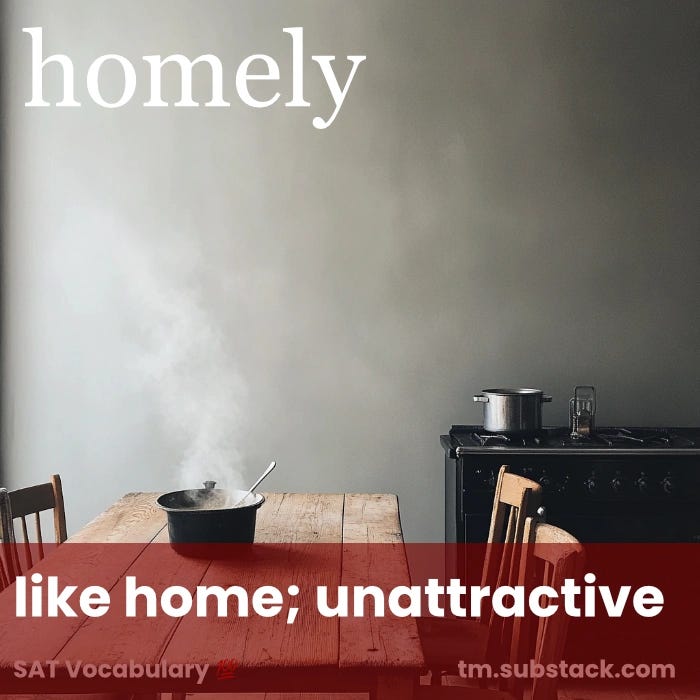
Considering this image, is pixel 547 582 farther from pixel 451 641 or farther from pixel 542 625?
pixel 451 641

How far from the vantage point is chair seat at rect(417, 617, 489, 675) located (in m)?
2.23

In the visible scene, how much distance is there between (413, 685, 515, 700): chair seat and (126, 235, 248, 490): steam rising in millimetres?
1683

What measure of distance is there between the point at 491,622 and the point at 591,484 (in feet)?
3.24

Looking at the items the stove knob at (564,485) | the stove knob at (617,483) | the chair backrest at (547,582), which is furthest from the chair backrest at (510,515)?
the stove knob at (617,483)

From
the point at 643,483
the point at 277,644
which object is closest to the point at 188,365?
the point at 643,483

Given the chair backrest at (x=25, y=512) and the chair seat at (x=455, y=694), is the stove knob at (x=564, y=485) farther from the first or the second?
the chair backrest at (x=25, y=512)

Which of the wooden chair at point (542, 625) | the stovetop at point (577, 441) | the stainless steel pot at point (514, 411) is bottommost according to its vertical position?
the wooden chair at point (542, 625)

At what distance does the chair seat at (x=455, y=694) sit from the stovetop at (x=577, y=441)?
1.07 m

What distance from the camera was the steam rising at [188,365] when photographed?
351 cm

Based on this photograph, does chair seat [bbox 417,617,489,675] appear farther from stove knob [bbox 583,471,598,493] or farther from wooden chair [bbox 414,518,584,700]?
stove knob [bbox 583,471,598,493]

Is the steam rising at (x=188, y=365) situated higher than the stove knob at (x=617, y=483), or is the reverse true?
the steam rising at (x=188, y=365)

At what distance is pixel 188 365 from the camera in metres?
3.51

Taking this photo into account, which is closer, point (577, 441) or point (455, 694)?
point (455, 694)

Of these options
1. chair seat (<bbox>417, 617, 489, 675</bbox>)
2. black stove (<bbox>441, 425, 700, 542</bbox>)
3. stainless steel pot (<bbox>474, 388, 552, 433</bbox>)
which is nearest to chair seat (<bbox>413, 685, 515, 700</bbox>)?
chair seat (<bbox>417, 617, 489, 675</bbox>)
